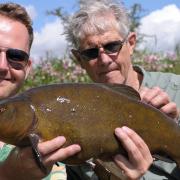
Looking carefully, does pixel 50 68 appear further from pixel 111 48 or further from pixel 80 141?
pixel 80 141

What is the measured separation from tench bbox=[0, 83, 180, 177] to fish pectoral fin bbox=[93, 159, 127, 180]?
0.12 metres

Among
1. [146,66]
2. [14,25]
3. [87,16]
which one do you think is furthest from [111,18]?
[146,66]

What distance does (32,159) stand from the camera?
3.49m

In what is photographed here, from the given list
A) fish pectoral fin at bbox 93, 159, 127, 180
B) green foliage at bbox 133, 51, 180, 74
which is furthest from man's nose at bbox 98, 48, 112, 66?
green foliage at bbox 133, 51, 180, 74

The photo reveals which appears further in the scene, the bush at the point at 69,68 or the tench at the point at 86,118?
the bush at the point at 69,68

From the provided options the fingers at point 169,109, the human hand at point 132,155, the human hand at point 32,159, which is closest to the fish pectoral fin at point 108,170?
the human hand at point 132,155

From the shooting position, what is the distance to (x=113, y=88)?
356 cm

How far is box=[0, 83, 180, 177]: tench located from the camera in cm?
338

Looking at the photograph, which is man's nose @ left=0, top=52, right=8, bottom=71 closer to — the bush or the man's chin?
the man's chin

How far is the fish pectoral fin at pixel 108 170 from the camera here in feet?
12.0

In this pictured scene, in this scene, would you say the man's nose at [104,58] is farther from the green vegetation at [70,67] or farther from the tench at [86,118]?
the green vegetation at [70,67]

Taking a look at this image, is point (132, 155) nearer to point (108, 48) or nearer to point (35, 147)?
point (35, 147)

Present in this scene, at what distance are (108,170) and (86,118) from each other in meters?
0.45

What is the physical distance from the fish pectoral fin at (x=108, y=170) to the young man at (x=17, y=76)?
32cm
